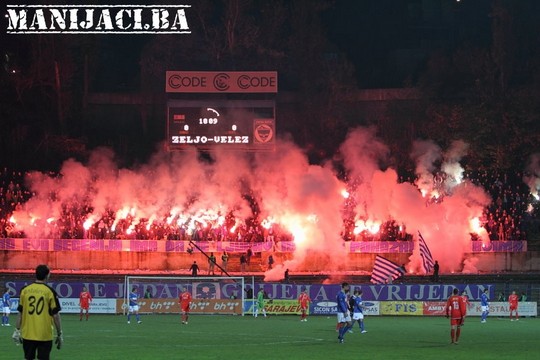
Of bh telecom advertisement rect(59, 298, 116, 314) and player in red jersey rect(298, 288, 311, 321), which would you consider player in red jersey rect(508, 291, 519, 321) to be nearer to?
player in red jersey rect(298, 288, 311, 321)

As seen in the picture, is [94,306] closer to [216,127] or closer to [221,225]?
[216,127]

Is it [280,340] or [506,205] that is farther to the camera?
[506,205]

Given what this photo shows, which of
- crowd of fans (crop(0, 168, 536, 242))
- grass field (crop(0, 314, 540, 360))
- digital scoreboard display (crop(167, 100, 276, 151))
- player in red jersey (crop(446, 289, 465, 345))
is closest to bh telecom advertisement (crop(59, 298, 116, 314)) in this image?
grass field (crop(0, 314, 540, 360))

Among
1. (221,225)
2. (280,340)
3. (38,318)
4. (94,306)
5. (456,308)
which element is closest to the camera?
(38,318)

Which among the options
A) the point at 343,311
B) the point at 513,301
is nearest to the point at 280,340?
the point at 343,311

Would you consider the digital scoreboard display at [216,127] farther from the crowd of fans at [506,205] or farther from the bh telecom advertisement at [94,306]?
the bh telecom advertisement at [94,306]

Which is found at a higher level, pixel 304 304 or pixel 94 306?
pixel 304 304

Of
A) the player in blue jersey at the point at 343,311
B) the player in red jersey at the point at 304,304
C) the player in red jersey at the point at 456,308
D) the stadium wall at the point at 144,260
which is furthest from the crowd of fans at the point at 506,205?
the player in blue jersey at the point at 343,311

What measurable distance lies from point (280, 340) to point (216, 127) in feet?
114

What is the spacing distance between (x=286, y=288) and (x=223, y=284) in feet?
11.0

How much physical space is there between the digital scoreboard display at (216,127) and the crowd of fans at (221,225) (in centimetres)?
577

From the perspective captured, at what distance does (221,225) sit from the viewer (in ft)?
228

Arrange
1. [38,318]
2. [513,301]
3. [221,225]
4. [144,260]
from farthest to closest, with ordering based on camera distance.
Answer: [221,225] < [144,260] < [513,301] < [38,318]

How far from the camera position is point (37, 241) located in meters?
64.6
